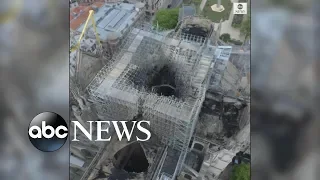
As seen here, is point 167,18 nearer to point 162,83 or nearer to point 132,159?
point 162,83

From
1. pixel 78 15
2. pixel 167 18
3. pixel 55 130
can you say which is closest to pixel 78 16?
pixel 78 15

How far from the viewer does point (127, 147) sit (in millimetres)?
1915

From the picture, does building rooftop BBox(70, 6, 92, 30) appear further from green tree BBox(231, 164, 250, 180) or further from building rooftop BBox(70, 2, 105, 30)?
green tree BBox(231, 164, 250, 180)

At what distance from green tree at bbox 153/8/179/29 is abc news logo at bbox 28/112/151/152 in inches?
19.8

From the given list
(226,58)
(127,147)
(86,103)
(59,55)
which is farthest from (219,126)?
(59,55)

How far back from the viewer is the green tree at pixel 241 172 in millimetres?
1912

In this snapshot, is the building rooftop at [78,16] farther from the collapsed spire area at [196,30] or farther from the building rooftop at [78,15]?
the collapsed spire area at [196,30]

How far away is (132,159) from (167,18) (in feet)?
2.44

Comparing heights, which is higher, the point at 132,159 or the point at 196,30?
the point at 196,30

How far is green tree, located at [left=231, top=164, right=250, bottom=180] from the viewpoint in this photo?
1.91 meters

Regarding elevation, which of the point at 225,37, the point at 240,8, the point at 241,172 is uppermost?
the point at 240,8

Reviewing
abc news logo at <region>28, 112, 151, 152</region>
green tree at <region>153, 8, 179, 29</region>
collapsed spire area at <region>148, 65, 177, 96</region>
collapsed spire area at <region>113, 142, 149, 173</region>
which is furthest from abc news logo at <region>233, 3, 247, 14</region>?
collapsed spire area at <region>113, 142, 149, 173</region>

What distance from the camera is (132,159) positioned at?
193cm

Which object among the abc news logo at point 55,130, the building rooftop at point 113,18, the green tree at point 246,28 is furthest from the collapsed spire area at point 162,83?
the green tree at point 246,28
